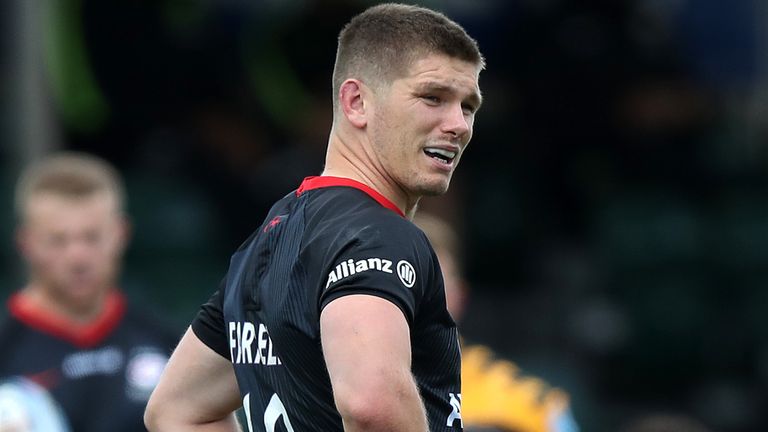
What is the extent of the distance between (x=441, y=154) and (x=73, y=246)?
304cm

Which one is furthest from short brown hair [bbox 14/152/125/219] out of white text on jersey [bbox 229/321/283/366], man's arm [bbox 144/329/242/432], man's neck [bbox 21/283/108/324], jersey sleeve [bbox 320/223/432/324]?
jersey sleeve [bbox 320/223/432/324]

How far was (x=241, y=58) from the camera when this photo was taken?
32.8ft

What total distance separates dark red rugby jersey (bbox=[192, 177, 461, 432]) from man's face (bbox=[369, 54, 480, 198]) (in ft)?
0.28

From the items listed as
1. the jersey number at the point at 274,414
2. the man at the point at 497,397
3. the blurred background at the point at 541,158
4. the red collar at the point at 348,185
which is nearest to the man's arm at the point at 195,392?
the jersey number at the point at 274,414

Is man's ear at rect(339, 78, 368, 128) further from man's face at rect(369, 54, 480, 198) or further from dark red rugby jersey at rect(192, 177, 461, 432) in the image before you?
dark red rugby jersey at rect(192, 177, 461, 432)

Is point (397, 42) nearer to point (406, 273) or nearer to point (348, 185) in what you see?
point (348, 185)

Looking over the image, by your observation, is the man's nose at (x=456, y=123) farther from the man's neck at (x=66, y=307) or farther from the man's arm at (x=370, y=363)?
the man's neck at (x=66, y=307)

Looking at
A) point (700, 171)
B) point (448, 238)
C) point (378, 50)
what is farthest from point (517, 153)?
point (378, 50)

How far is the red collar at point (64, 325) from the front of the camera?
5730 mm

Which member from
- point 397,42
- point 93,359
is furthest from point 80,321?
point 397,42

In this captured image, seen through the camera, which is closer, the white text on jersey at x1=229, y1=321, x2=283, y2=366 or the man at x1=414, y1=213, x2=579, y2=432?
the white text on jersey at x1=229, y1=321, x2=283, y2=366

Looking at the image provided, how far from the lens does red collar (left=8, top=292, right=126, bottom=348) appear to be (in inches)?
226

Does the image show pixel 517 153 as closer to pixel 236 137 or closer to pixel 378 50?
pixel 236 137

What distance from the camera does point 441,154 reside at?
303 cm
